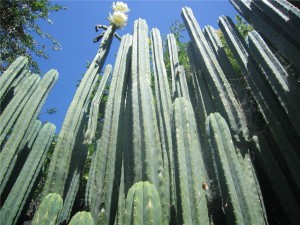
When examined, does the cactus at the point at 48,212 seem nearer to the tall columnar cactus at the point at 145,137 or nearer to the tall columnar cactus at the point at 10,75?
the tall columnar cactus at the point at 145,137

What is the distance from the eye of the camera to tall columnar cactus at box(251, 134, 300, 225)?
6.37 ft

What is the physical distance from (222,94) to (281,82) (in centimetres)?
50

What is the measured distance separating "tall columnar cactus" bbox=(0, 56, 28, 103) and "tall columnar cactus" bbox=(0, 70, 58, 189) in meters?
0.26

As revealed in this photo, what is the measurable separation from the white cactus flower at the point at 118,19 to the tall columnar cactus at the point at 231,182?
2297 millimetres

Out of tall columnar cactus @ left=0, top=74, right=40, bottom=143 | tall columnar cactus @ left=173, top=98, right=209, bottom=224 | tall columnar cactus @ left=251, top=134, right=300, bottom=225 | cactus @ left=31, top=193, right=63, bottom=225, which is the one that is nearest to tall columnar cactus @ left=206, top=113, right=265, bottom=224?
tall columnar cactus @ left=173, top=98, right=209, bottom=224

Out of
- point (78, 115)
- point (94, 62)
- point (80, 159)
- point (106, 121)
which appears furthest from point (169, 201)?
point (94, 62)

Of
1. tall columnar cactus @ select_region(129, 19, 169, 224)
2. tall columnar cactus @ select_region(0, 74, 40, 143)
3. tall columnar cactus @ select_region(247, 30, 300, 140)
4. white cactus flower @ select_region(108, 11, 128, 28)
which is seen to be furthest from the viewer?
white cactus flower @ select_region(108, 11, 128, 28)

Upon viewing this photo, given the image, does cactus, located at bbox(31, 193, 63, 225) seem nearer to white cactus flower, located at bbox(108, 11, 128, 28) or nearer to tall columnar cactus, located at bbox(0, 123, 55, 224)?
tall columnar cactus, located at bbox(0, 123, 55, 224)

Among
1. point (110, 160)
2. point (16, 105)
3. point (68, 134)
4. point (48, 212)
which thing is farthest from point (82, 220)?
point (16, 105)

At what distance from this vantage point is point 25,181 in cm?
245

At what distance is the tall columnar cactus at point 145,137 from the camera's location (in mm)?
1786

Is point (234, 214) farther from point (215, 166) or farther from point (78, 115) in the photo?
point (78, 115)

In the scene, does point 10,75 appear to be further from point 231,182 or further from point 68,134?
point 231,182

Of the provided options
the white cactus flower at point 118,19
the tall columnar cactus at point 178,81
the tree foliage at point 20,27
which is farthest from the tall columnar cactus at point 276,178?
the tree foliage at point 20,27
